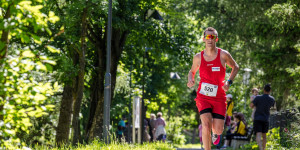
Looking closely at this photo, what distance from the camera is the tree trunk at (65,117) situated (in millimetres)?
18125

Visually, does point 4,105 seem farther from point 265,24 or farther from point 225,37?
point 225,37

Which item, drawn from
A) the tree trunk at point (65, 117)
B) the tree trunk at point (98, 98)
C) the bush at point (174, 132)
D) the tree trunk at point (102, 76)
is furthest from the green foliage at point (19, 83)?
the bush at point (174, 132)

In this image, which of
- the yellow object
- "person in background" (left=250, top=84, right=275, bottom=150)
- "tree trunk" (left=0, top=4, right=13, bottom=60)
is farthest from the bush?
"tree trunk" (left=0, top=4, right=13, bottom=60)

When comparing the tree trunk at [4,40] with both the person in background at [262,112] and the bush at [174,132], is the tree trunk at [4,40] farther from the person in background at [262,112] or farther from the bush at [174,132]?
the bush at [174,132]

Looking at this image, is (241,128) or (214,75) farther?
(241,128)

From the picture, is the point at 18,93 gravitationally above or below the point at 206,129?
above

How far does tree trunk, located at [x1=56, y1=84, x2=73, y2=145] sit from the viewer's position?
18125 mm

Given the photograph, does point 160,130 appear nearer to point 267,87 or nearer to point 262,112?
point 262,112

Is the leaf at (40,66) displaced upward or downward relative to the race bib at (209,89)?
downward

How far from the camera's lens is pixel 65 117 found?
1875 cm

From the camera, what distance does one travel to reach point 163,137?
23.7 m

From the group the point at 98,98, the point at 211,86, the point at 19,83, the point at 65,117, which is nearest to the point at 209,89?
the point at 211,86

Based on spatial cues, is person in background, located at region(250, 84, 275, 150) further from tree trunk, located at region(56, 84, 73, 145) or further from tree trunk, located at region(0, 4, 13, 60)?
tree trunk, located at region(0, 4, 13, 60)

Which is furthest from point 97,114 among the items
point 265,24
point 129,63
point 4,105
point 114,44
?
point 4,105
